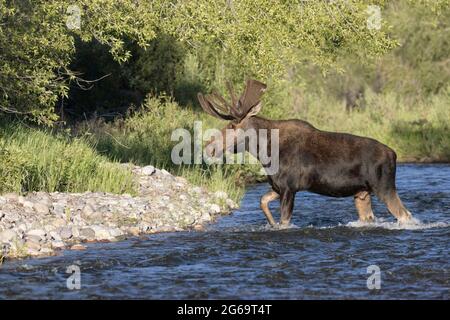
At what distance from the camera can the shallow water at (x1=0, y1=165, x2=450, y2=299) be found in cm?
1088

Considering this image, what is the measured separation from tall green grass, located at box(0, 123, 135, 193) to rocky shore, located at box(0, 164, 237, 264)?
13.5 inches

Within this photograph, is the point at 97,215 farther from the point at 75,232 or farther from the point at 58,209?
the point at 75,232

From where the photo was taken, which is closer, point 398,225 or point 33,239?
point 33,239

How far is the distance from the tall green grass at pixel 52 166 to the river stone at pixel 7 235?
199 centimetres

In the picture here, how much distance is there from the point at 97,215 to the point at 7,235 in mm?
2198

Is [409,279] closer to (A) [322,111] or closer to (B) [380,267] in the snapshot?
(B) [380,267]

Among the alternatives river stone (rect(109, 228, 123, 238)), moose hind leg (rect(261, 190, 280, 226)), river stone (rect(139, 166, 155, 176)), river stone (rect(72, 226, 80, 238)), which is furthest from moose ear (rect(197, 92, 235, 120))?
river stone (rect(139, 166, 155, 176))

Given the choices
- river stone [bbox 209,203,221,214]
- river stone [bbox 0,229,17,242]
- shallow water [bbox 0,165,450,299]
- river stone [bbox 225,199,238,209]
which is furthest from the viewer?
river stone [bbox 225,199,238,209]

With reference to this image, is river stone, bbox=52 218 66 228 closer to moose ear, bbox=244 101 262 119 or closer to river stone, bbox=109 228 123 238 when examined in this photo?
river stone, bbox=109 228 123 238

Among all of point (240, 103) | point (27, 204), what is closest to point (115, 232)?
point (27, 204)

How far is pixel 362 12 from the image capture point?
63.0 ft

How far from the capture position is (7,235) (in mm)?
13297

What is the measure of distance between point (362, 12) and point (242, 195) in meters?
4.28

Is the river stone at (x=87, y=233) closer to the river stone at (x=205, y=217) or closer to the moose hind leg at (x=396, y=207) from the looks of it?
the river stone at (x=205, y=217)
